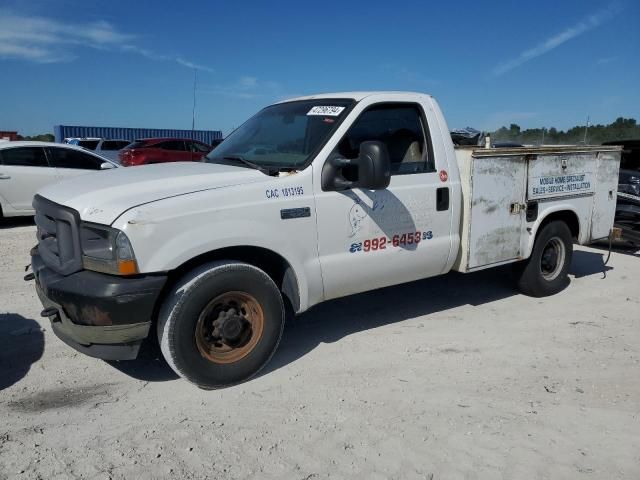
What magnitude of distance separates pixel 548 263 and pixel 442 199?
206 centimetres

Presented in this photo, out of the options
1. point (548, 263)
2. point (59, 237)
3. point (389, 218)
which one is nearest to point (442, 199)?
point (389, 218)

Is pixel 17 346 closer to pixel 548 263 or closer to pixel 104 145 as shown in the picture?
pixel 548 263

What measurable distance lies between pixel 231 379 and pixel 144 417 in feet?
2.04

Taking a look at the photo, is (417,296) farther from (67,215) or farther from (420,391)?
(67,215)

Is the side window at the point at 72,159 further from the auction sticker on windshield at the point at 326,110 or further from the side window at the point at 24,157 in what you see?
the auction sticker on windshield at the point at 326,110

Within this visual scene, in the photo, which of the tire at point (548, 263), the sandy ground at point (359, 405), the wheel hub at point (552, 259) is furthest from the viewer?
the wheel hub at point (552, 259)

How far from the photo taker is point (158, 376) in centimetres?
398

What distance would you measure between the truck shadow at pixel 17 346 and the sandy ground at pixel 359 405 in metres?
0.02

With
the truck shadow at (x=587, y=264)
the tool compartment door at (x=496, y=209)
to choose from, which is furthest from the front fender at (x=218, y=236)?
the truck shadow at (x=587, y=264)

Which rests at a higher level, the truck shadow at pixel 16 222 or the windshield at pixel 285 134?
the windshield at pixel 285 134

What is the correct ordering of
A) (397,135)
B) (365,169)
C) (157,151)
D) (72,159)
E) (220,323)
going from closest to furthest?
(220,323), (365,169), (397,135), (72,159), (157,151)

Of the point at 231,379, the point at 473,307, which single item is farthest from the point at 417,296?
the point at 231,379

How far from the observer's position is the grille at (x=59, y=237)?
134 inches

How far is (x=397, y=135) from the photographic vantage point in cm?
458
